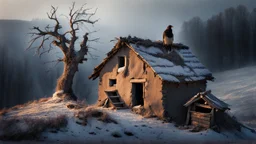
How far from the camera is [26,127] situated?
33.8 ft

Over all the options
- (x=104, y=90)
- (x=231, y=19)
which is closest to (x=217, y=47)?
(x=231, y=19)

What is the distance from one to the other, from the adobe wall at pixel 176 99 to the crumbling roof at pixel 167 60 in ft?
1.62

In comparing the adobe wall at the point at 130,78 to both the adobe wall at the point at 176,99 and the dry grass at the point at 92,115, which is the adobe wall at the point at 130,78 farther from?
the dry grass at the point at 92,115

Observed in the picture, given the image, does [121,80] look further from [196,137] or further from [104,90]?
[196,137]

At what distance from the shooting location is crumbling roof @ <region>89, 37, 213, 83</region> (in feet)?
49.6

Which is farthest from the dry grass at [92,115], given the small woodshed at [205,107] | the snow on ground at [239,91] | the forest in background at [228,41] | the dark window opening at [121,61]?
the forest in background at [228,41]

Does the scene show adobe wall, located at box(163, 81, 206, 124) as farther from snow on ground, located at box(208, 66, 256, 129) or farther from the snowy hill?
snow on ground, located at box(208, 66, 256, 129)

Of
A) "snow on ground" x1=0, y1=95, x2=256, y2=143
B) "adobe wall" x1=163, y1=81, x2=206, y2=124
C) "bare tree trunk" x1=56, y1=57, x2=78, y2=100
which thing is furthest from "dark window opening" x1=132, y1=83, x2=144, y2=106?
"bare tree trunk" x1=56, y1=57, x2=78, y2=100

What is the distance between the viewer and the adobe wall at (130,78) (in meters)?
14.9

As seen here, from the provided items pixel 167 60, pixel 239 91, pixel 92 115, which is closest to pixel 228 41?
pixel 239 91

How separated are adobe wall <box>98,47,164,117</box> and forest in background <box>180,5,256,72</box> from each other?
23.4 meters

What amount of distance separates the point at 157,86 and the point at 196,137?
390 centimetres

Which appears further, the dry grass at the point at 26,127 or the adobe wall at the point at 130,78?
the adobe wall at the point at 130,78

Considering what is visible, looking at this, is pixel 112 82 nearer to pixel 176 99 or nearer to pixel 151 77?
pixel 151 77
